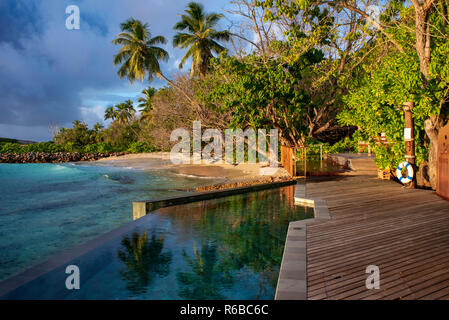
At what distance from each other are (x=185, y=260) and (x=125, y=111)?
5903 cm

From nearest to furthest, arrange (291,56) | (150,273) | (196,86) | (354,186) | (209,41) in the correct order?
(150,273) → (354,186) → (291,56) → (196,86) → (209,41)

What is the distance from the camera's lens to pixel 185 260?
16.7ft

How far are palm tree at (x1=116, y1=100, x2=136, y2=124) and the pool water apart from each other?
181ft

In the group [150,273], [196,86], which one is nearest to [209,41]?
[196,86]

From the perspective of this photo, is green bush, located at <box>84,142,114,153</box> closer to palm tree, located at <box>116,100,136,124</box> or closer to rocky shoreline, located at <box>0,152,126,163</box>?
rocky shoreline, located at <box>0,152,126,163</box>

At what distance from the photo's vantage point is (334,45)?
1577 centimetres

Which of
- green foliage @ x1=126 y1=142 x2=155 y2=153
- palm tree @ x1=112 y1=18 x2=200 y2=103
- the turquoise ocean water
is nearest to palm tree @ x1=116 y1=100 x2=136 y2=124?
green foliage @ x1=126 y1=142 x2=155 y2=153

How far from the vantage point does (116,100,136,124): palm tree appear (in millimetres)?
59844

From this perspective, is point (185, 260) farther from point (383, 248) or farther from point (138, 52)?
point (138, 52)

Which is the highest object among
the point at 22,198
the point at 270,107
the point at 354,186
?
the point at 270,107

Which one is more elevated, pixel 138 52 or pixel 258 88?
pixel 138 52

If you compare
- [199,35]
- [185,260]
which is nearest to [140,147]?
[199,35]
